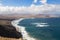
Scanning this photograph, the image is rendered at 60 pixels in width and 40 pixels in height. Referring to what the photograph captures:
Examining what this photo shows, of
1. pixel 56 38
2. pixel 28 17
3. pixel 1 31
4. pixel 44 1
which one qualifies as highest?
pixel 44 1

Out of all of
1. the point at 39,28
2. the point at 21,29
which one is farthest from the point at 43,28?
the point at 21,29

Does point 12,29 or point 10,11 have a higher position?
point 10,11

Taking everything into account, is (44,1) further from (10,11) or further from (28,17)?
(10,11)

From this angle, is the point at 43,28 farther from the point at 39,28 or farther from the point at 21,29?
the point at 21,29

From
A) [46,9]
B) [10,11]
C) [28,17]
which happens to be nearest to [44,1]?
[46,9]
